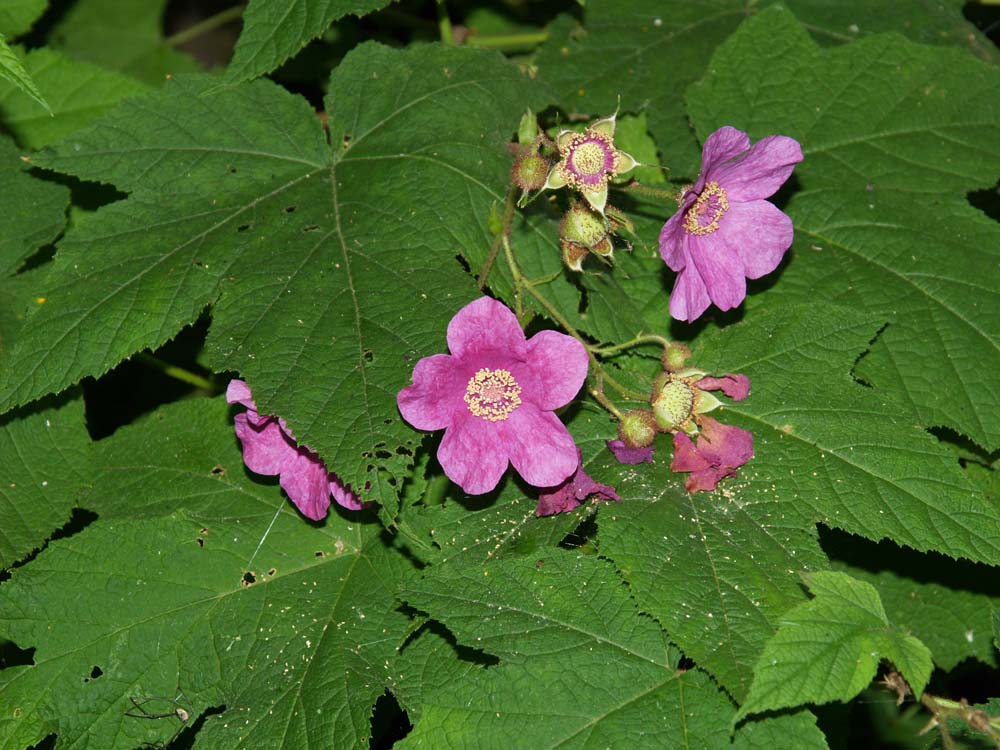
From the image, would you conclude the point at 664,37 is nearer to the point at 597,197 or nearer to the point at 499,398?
the point at 597,197

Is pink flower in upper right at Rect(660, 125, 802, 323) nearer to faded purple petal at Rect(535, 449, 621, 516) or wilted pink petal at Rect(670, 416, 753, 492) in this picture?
wilted pink petal at Rect(670, 416, 753, 492)

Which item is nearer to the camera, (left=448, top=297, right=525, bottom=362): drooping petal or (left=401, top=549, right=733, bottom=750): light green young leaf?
(left=401, top=549, right=733, bottom=750): light green young leaf

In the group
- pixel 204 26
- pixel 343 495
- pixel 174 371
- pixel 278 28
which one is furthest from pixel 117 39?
pixel 343 495

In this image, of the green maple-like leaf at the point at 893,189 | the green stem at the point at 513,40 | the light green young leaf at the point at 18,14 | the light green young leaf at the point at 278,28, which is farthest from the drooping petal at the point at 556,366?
the light green young leaf at the point at 18,14

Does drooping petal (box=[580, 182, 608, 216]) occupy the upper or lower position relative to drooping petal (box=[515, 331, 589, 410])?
upper

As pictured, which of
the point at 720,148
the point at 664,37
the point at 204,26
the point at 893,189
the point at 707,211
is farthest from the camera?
the point at 204,26

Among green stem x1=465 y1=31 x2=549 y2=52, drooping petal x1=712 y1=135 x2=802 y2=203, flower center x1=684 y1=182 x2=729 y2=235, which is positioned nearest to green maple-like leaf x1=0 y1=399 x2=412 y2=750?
flower center x1=684 y1=182 x2=729 y2=235

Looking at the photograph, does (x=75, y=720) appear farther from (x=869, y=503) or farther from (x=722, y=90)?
(x=722, y=90)
